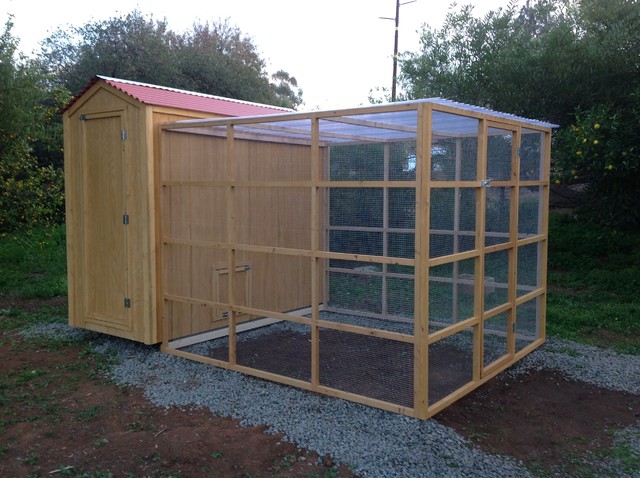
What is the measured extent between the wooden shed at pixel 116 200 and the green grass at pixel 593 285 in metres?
4.37

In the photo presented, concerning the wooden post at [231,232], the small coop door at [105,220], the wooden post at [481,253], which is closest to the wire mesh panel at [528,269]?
the wooden post at [481,253]

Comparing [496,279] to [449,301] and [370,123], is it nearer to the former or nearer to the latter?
[449,301]

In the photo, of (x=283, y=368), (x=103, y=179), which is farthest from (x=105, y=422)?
(x=103, y=179)

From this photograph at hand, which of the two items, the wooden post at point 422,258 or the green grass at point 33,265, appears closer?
the wooden post at point 422,258

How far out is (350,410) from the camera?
4359 millimetres

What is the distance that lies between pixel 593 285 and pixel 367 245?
475 cm

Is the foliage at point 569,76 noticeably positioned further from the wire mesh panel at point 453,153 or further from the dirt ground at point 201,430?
the dirt ground at point 201,430

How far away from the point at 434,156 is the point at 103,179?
10.4ft

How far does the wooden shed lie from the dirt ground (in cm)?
78

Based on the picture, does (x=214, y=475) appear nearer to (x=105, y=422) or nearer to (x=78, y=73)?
(x=105, y=422)

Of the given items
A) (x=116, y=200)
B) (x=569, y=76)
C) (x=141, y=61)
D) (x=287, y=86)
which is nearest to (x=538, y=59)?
Result: (x=569, y=76)

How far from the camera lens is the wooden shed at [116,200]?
5496 millimetres

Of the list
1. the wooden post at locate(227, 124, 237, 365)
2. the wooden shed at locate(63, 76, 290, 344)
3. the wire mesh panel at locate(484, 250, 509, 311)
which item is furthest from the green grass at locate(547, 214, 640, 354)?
the wooden shed at locate(63, 76, 290, 344)

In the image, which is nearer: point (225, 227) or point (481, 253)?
point (481, 253)
